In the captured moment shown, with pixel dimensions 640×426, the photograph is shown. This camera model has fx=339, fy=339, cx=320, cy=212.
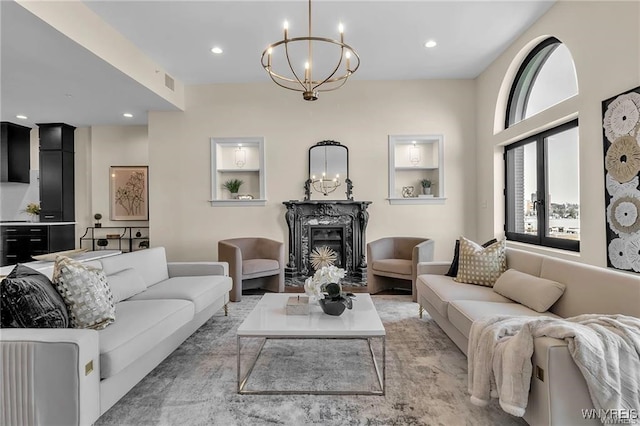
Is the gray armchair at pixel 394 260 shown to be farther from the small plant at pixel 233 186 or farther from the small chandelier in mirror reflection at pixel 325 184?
the small plant at pixel 233 186

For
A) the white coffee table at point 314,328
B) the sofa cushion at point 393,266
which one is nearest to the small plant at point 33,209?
the white coffee table at point 314,328

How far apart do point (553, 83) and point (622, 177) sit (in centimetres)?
161

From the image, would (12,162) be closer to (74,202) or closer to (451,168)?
(74,202)

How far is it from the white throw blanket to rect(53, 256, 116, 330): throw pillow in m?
2.15

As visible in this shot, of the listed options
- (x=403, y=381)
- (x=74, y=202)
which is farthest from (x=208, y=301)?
(x=74, y=202)

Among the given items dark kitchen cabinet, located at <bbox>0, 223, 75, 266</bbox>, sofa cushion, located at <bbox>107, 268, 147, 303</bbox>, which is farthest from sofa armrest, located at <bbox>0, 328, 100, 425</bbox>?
dark kitchen cabinet, located at <bbox>0, 223, 75, 266</bbox>

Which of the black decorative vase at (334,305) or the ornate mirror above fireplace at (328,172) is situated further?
the ornate mirror above fireplace at (328,172)

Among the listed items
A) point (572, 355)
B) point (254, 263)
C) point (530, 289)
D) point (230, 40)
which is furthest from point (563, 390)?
point (230, 40)

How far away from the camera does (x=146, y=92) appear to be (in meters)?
4.60

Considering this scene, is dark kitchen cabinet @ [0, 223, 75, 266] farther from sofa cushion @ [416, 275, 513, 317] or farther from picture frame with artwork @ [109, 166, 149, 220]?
sofa cushion @ [416, 275, 513, 317]

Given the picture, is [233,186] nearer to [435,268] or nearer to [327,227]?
[327,227]

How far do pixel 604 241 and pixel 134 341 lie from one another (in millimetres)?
3612

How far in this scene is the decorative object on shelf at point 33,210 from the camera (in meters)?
6.52

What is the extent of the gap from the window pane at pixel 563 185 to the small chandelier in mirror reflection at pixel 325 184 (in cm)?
278
